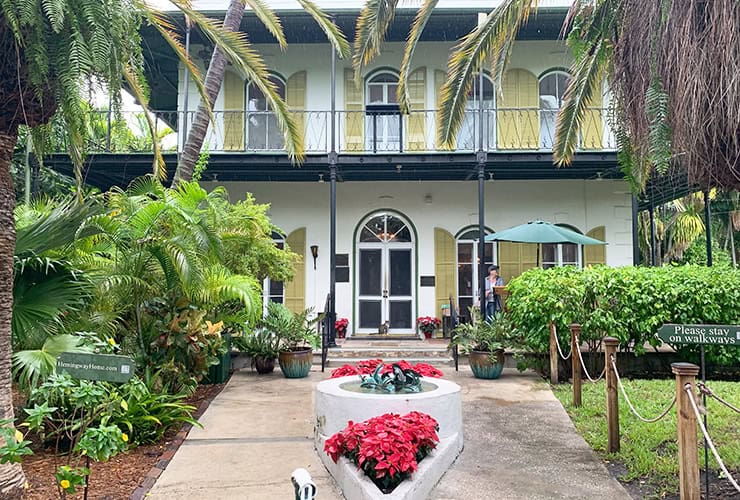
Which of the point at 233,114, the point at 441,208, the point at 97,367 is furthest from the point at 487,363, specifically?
the point at 233,114

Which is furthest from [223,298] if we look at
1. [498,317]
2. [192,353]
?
[498,317]

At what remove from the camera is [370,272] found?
12.7 metres

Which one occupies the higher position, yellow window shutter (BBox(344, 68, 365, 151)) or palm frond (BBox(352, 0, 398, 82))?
yellow window shutter (BBox(344, 68, 365, 151))

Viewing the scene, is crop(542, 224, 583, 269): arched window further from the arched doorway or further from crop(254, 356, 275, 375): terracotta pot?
crop(254, 356, 275, 375): terracotta pot

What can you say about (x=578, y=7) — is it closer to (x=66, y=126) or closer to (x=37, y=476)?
(x=66, y=126)

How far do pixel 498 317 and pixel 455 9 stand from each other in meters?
6.97

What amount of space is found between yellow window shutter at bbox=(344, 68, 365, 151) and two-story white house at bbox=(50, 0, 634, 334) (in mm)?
25

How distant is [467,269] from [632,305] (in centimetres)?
518

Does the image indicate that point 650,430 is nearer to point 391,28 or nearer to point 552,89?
point 552,89

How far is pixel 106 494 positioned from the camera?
393 cm

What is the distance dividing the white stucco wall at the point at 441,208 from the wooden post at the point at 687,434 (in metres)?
9.35

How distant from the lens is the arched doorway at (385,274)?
12.5 meters

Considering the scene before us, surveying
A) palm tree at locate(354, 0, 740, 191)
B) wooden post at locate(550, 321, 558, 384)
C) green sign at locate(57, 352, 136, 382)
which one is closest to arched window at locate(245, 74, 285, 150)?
wooden post at locate(550, 321, 558, 384)

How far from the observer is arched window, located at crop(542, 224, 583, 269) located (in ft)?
41.8
